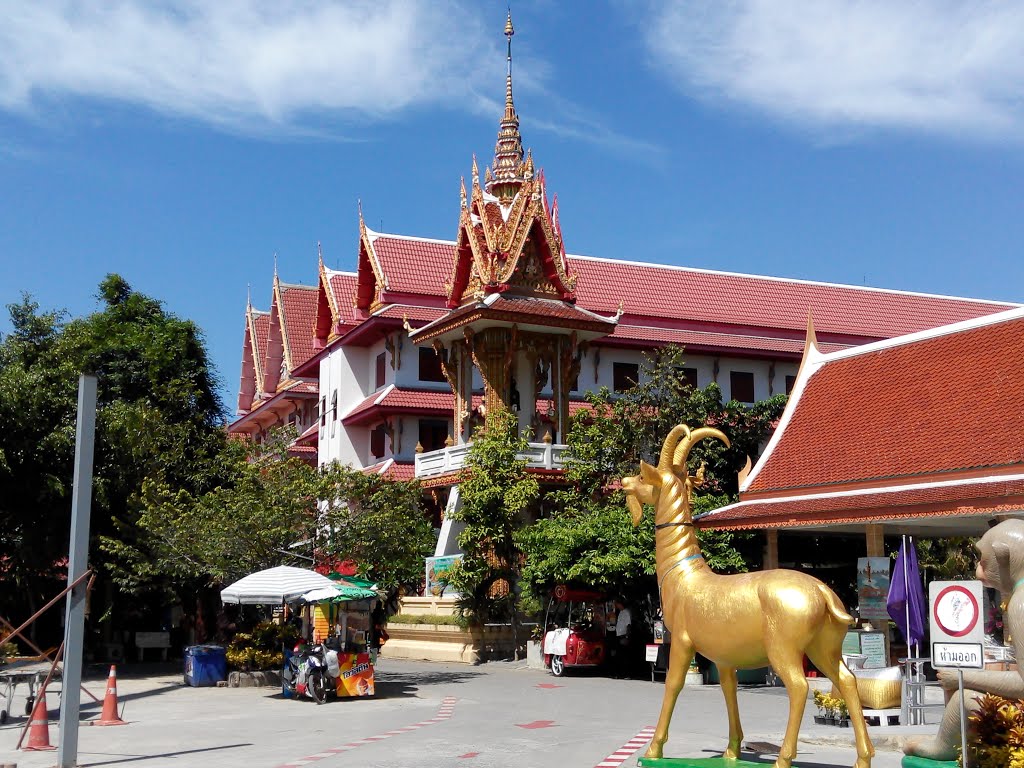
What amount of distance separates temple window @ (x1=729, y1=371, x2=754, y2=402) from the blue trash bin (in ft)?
71.4

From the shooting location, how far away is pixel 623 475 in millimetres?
27688

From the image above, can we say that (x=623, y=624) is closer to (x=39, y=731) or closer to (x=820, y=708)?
(x=820, y=708)

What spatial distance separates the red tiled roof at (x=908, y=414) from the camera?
1952 centimetres

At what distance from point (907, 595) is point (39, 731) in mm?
12779

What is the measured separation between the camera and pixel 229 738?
581 inches

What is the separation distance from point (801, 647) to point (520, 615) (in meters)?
20.1

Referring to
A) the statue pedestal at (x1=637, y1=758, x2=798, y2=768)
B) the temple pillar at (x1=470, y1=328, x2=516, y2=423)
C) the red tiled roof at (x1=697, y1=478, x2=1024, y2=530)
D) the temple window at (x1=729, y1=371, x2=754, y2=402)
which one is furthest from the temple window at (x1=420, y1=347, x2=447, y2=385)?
the statue pedestal at (x1=637, y1=758, x2=798, y2=768)

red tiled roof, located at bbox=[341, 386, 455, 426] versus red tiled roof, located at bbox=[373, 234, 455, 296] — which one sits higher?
red tiled roof, located at bbox=[373, 234, 455, 296]

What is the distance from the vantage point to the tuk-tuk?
24.4 meters

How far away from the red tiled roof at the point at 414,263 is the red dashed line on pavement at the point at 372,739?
A: 21.0 metres

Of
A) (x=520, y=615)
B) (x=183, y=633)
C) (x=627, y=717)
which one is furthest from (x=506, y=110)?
(x=627, y=717)

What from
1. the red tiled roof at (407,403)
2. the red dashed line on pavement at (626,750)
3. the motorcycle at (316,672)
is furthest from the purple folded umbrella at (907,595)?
the red tiled roof at (407,403)

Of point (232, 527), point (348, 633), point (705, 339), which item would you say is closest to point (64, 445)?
point (232, 527)

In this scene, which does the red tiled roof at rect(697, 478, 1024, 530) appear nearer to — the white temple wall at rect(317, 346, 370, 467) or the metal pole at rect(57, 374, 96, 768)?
the metal pole at rect(57, 374, 96, 768)
